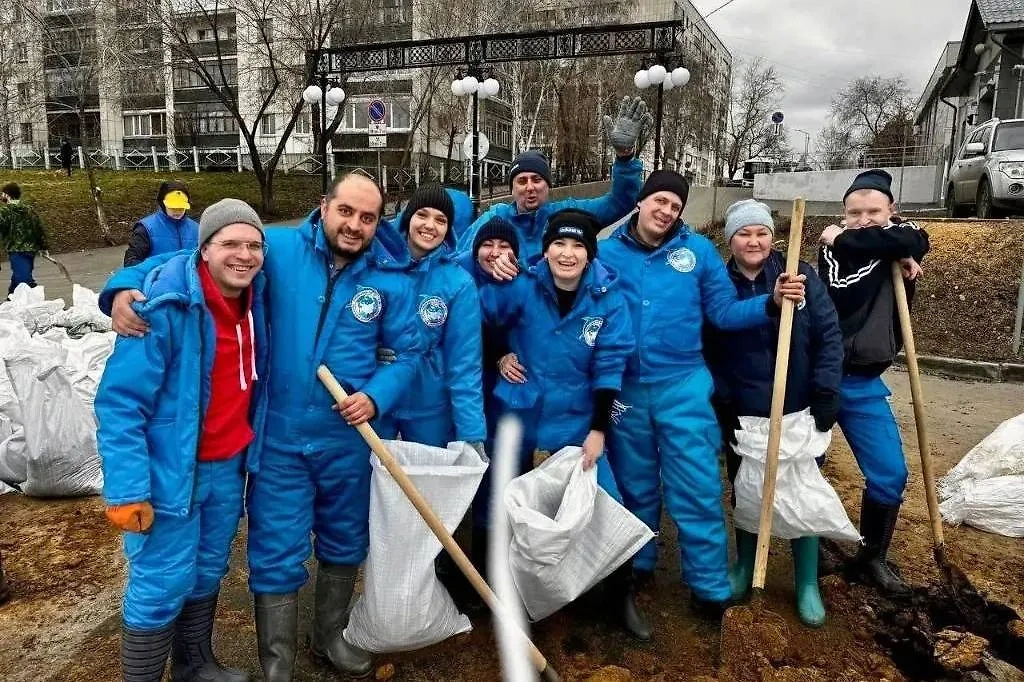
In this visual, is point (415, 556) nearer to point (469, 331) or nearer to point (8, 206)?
point (469, 331)

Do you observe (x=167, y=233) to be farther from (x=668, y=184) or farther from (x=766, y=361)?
(x=766, y=361)

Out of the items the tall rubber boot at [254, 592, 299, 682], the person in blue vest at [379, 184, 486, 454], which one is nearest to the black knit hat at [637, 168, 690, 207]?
the person in blue vest at [379, 184, 486, 454]

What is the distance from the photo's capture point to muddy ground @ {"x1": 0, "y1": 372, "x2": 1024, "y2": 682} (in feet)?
8.19

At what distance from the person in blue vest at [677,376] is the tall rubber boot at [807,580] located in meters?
0.33

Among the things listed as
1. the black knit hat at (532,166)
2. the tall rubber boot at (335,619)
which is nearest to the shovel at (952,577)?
the black knit hat at (532,166)

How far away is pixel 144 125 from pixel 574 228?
39862 millimetres

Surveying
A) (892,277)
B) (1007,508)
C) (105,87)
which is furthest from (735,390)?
(105,87)

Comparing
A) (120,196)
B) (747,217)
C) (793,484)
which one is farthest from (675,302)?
(120,196)

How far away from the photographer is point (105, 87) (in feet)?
65.9

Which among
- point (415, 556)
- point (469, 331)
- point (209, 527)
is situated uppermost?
point (469, 331)

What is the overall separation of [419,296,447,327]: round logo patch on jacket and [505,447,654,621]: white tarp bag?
2.08 ft

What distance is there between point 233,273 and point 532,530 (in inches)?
48.7

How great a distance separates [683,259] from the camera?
2.81m

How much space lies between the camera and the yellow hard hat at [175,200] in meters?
5.39
